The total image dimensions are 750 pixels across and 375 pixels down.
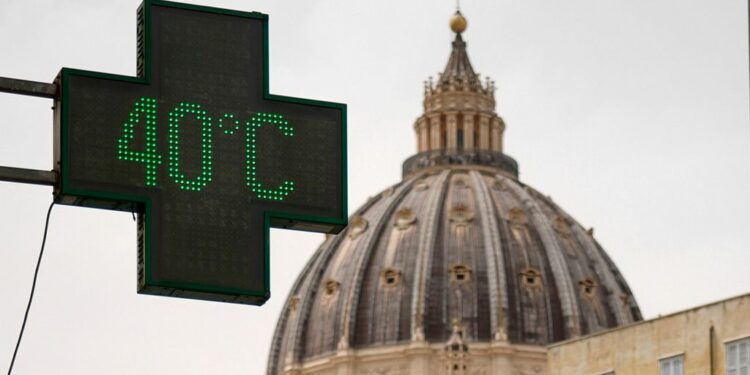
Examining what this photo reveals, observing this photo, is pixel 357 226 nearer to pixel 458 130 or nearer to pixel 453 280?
pixel 453 280

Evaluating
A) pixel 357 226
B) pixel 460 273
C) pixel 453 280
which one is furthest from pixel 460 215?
pixel 357 226

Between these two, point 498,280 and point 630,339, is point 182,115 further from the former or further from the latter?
point 498,280

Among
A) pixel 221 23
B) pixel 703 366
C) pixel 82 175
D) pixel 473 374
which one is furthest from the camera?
pixel 473 374

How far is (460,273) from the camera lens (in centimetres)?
15938

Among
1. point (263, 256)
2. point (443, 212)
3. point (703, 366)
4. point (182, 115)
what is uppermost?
point (443, 212)

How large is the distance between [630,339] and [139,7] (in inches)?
1166

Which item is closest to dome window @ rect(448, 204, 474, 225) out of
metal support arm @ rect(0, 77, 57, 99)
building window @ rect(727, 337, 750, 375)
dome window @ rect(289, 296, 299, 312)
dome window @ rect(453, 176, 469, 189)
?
dome window @ rect(453, 176, 469, 189)

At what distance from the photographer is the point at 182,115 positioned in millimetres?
11820

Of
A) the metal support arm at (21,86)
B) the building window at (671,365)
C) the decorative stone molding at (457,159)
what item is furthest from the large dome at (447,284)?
the metal support arm at (21,86)

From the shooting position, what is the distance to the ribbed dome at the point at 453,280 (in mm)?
158375

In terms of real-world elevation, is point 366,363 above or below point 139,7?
above

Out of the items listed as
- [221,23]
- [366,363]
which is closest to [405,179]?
[366,363]

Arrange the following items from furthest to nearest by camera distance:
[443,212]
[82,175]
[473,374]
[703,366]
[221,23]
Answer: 1. [443,212]
2. [473,374]
3. [703,366]
4. [221,23]
5. [82,175]

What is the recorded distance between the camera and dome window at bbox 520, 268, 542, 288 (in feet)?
522
